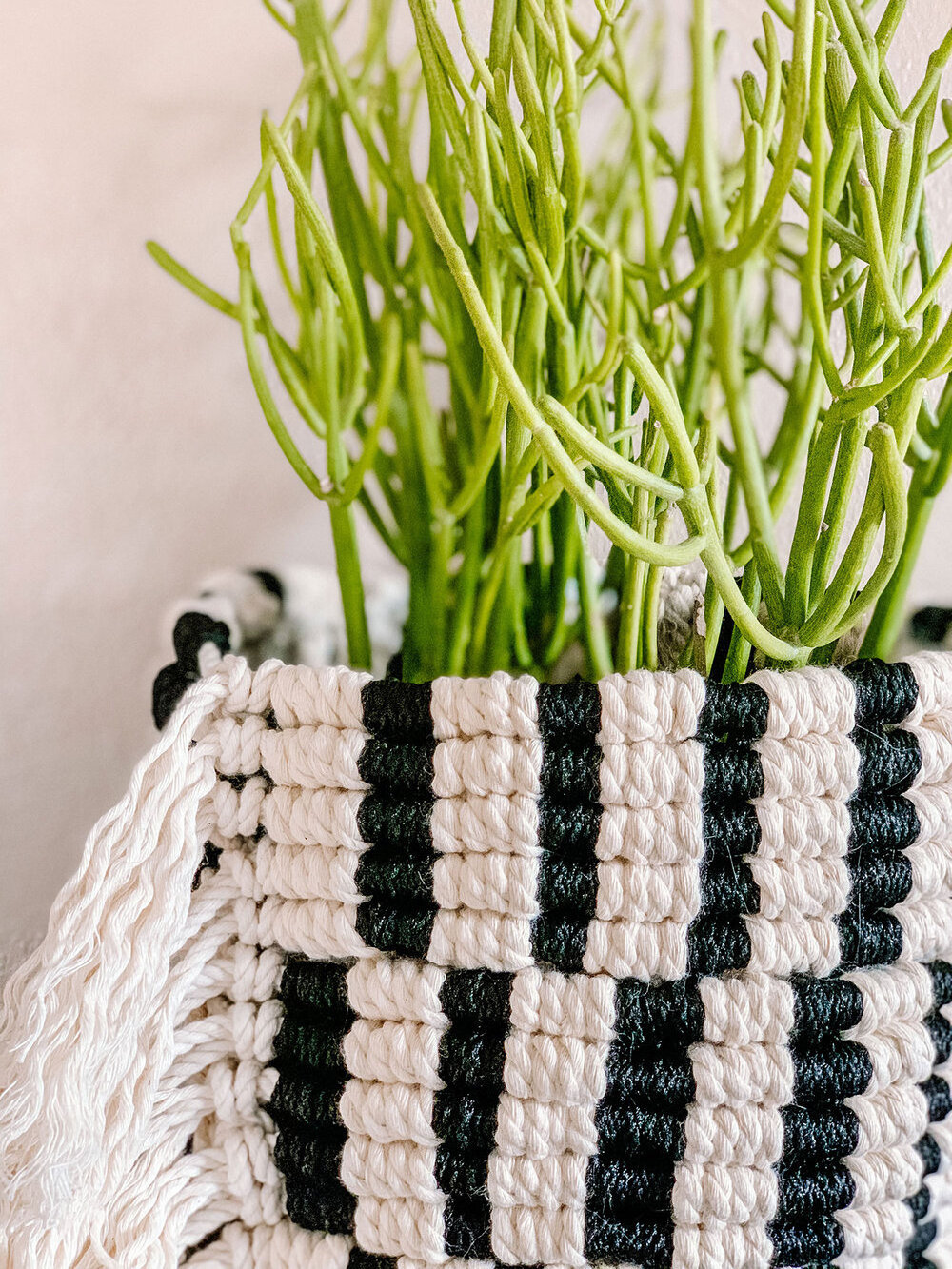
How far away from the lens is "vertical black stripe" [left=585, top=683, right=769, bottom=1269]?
1.08ft

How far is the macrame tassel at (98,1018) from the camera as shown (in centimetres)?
33

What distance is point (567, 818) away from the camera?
33 centimetres

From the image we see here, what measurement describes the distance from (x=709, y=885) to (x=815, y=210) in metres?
0.23

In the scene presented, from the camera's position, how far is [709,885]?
0.33 meters

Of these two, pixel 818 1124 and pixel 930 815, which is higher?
pixel 930 815

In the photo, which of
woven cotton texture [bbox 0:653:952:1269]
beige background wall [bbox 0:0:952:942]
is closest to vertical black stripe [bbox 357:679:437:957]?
woven cotton texture [bbox 0:653:952:1269]

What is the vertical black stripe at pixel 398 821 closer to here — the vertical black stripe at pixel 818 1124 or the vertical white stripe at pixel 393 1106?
the vertical white stripe at pixel 393 1106

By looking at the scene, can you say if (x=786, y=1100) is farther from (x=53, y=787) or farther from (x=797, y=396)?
(x=53, y=787)

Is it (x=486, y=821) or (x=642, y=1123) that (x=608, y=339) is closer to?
(x=486, y=821)

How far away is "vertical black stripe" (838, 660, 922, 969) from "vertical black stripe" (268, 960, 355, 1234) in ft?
0.65

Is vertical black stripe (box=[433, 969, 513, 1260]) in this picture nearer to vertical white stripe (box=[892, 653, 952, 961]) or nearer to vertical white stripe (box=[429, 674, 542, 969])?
vertical white stripe (box=[429, 674, 542, 969])

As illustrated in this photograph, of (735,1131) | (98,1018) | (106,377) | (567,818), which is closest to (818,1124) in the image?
(735,1131)

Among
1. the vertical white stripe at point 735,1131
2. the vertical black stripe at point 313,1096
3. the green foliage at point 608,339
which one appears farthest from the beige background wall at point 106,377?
the vertical white stripe at point 735,1131

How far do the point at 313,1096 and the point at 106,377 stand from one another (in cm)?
44
